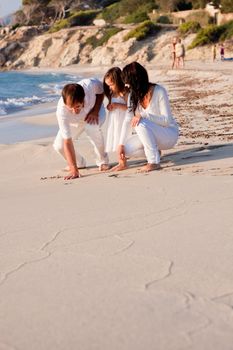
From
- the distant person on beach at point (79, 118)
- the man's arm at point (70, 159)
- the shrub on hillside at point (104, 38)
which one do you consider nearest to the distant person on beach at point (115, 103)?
the distant person on beach at point (79, 118)

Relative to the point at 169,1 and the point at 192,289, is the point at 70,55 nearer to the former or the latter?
the point at 169,1

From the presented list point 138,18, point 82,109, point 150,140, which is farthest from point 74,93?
point 138,18

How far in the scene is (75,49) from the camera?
175 feet

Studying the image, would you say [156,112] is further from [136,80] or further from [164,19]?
[164,19]

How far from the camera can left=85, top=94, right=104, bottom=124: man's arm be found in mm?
5602

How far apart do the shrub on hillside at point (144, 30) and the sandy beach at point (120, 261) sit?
43183 millimetres

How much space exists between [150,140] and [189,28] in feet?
133

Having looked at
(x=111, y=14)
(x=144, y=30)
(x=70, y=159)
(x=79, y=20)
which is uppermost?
(x=70, y=159)

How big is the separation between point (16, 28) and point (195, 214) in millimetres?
66275

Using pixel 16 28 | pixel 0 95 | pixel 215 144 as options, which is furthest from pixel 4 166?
pixel 16 28

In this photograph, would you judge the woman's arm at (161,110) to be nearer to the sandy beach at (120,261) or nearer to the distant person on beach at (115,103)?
the distant person on beach at (115,103)

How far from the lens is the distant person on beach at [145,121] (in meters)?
5.24

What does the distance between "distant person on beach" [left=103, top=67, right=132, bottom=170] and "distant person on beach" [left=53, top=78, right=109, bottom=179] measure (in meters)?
0.10

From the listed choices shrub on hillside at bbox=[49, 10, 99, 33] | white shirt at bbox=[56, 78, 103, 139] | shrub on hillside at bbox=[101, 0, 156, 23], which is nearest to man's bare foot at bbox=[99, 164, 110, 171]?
white shirt at bbox=[56, 78, 103, 139]
